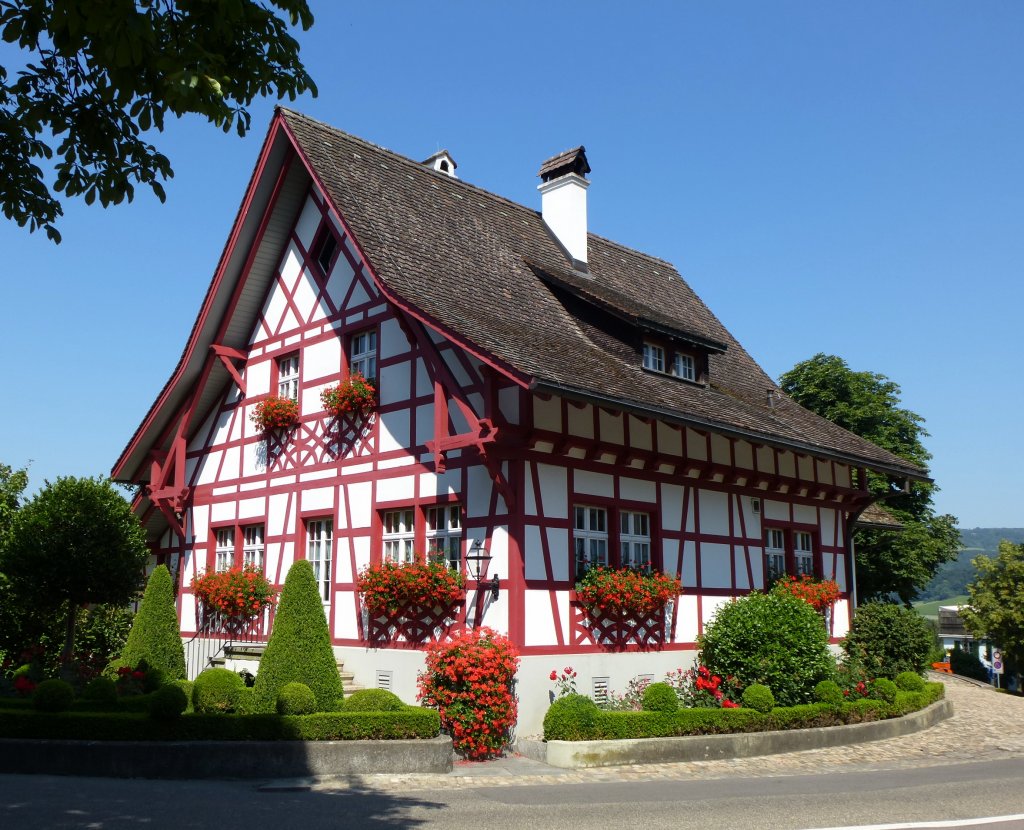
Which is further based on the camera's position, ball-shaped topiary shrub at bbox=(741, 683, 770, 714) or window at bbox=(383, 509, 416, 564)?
window at bbox=(383, 509, 416, 564)

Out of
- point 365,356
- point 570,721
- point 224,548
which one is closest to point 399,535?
point 365,356

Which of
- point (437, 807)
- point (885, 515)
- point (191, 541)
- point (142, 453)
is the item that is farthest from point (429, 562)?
point (885, 515)

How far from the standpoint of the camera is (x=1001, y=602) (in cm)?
3597

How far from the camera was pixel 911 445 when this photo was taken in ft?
112

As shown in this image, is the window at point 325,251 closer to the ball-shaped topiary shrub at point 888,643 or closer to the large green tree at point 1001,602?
the ball-shaped topiary shrub at point 888,643

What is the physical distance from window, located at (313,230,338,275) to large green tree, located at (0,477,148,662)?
18.3 ft

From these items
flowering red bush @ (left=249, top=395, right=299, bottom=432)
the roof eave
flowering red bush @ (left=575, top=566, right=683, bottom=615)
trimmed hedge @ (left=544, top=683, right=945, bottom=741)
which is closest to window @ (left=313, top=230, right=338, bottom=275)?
flowering red bush @ (left=249, top=395, right=299, bottom=432)

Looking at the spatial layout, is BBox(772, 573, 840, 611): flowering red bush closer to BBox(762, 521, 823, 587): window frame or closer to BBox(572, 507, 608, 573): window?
BBox(762, 521, 823, 587): window frame

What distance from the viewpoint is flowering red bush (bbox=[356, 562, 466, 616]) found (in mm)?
14484

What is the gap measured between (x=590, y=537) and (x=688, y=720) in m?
3.06

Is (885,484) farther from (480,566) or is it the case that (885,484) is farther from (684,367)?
(480,566)

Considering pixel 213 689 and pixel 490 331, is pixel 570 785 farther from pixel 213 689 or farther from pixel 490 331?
pixel 490 331

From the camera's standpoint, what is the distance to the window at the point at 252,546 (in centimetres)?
1917

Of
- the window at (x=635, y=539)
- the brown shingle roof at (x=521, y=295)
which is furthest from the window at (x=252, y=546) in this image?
the window at (x=635, y=539)
